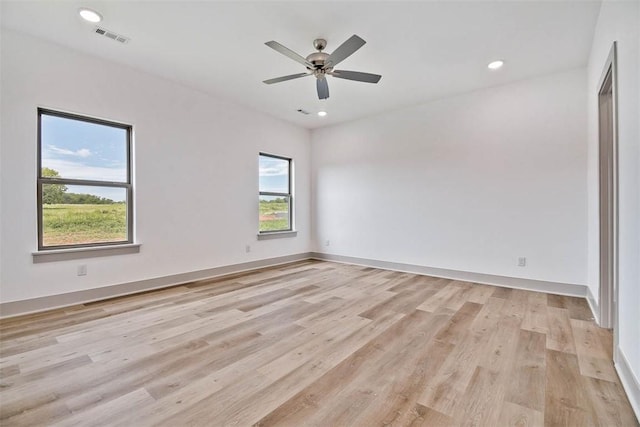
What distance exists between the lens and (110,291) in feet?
11.6

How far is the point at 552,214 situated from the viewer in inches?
148

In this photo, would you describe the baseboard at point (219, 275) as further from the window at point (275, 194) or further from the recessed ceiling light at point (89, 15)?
the recessed ceiling light at point (89, 15)

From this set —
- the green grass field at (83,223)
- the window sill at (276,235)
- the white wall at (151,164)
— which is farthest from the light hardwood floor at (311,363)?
the window sill at (276,235)

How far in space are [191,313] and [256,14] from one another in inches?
115

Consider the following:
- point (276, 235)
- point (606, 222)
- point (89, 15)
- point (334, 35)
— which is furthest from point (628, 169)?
point (276, 235)

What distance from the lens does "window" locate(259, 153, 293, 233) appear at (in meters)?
5.50

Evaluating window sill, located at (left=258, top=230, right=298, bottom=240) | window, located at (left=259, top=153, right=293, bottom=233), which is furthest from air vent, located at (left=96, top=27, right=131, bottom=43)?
window sill, located at (left=258, top=230, right=298, bottom=240)

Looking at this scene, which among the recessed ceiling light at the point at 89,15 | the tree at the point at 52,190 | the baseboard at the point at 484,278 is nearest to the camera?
the recessed ceiling light at the point at 89,15

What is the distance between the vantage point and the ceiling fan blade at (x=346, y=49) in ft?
7.66

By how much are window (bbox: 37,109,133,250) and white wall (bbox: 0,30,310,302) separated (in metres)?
0.12

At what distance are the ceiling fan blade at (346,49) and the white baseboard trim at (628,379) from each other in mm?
2742

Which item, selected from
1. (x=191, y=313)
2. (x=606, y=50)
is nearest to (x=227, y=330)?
(x=191, y=313)

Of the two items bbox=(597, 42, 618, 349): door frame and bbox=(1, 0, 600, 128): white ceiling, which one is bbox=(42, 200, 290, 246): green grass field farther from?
bbox=(597, 42, 618, 349): door frame

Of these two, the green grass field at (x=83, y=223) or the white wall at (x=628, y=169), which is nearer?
the white wall at (x=628, y=169)
